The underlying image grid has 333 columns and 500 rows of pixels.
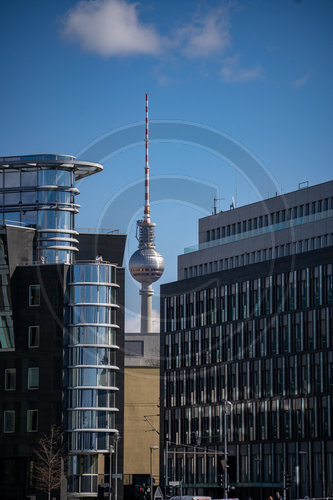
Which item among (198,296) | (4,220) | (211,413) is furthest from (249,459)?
(4,220)

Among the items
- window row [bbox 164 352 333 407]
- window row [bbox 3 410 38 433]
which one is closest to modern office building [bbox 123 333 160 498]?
window row [bbox 164 352 333 407]

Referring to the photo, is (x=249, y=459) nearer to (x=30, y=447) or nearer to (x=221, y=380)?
(x=221, y=380)

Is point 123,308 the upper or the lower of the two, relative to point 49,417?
upper

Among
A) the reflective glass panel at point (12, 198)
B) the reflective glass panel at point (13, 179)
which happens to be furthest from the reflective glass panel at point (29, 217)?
the reflective glass panel at point (13, 179)

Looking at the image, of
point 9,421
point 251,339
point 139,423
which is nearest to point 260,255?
point 251,339

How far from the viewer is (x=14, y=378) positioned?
11394 centimetres

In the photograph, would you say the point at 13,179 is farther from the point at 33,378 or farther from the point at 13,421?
the point at 13,421

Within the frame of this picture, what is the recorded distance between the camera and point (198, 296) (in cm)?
14075

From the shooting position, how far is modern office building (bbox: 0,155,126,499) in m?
113

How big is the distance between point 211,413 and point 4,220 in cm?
3478

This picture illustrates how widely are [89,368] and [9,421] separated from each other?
9697 mm

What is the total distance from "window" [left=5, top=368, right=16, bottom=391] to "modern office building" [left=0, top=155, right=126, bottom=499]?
103 mm

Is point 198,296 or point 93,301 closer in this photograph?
point 93,301

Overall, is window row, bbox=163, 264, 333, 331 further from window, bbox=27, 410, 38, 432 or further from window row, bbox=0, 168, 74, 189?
window, bbox=27, 410, 38, 432
